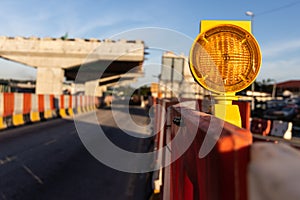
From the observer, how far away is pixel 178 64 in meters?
19.5

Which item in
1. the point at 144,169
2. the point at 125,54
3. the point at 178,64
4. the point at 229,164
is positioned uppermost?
the point at 125,54

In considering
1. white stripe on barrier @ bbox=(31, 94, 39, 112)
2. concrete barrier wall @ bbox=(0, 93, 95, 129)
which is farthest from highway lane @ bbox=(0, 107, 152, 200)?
white stripe on barrier @ bbox=(31, 94, 39, 112)

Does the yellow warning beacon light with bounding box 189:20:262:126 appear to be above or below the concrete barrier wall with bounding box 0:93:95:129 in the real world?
above

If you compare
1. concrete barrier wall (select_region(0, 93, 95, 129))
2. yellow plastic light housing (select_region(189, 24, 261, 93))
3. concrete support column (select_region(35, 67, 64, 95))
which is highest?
concrete support column (select_region(35, 67, 64, 95))

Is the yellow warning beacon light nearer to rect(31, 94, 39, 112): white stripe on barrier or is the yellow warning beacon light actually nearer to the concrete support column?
rect(31, 94, 39, 112): white stripe on barrier

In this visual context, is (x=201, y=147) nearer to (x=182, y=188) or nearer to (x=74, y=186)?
(x=182, y=188)

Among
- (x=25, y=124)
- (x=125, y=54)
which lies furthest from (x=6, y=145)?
(x=125, y=54)

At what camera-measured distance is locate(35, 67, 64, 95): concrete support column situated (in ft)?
97.5

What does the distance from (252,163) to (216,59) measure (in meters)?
1.40

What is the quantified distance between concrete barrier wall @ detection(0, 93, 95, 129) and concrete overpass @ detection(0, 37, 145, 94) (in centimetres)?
906

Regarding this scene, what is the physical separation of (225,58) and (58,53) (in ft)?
96.3

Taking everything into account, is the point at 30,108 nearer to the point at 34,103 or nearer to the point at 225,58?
the point at 34,103

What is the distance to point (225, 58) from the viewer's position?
1.96 meters

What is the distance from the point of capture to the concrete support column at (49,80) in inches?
1170
